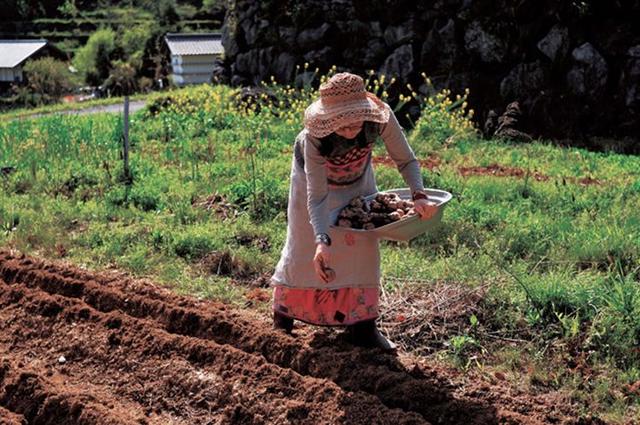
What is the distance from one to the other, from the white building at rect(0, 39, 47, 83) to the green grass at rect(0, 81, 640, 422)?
2718 cm

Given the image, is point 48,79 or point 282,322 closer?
point 282,322

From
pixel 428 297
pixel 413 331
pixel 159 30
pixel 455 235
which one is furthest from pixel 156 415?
pixel 159 30

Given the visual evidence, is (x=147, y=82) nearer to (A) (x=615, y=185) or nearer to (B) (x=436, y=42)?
(B) (x=436, y=42)

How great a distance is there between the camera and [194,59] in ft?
108

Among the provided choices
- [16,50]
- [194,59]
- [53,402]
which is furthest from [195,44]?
[53,402]

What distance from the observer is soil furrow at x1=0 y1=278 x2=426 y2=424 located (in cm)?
392

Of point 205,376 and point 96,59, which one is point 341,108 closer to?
point 205,376

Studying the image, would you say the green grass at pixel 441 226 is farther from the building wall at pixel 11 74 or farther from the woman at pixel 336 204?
the building wall at pixel 11 74

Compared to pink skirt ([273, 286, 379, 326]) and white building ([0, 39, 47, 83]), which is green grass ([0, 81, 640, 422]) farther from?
white building ([0, 39, 47, 83])

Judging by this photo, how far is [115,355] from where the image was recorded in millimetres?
4715

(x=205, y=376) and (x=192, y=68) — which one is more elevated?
(x=205, y=376)

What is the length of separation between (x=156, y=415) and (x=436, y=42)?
10.1 metres

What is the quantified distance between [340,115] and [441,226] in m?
2.70

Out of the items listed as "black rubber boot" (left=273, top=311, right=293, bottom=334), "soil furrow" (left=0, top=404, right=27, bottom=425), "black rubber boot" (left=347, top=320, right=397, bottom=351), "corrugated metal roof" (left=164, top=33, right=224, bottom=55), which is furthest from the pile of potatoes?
"corrugated metal roof" (left=164, top=33, right=224, bottom=55)
